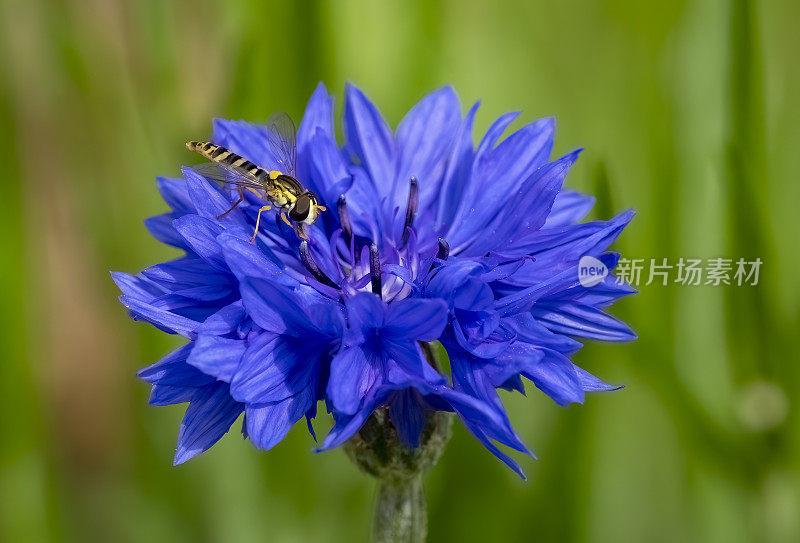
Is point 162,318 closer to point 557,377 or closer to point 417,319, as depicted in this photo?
point 417,319

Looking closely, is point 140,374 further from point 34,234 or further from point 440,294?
point 34,234

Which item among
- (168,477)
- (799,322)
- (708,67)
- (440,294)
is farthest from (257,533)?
(708,67)

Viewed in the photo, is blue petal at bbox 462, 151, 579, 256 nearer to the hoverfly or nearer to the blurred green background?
the hoverfly

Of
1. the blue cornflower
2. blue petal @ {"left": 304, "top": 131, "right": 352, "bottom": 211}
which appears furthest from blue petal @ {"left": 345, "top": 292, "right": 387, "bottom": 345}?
blue petal @ {"left": 304, "top": 131, "right": 352, "bottom": 211}

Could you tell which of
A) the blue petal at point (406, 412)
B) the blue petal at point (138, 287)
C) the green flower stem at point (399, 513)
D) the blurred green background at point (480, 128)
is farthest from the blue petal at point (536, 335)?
the blurred green background at point (480, 128)

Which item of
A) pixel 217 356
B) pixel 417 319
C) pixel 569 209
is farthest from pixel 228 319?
pixel 569 209
